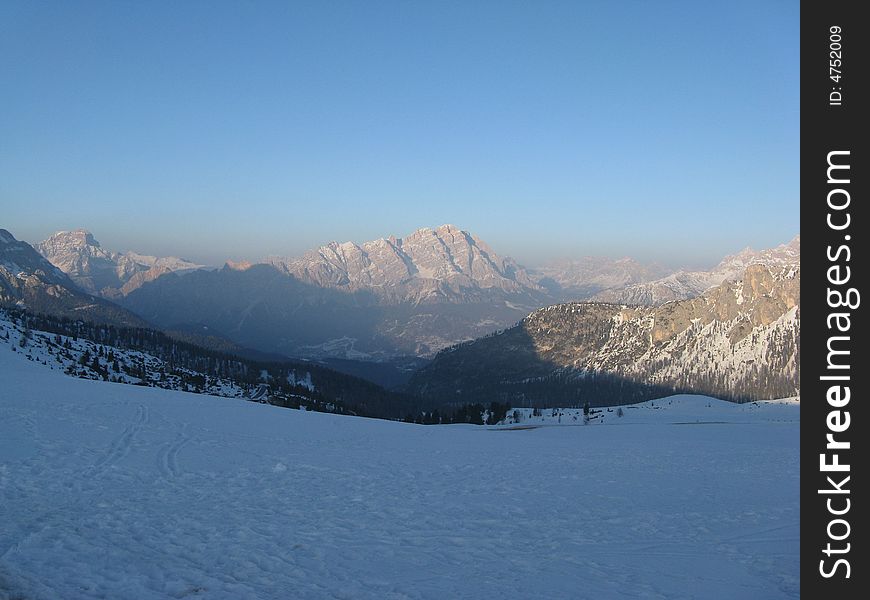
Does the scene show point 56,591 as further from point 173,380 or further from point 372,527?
point 173,380

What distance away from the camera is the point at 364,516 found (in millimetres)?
17344

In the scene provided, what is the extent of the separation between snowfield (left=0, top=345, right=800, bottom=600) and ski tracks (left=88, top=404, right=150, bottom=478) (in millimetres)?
217

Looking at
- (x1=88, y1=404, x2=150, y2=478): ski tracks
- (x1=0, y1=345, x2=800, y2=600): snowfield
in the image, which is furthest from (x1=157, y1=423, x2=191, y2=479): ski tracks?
(x1=88, y1=404, x2=150, y2=478): ski tracks

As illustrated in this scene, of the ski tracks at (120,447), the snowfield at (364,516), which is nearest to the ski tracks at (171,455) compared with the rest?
the snowfield at (364,516)

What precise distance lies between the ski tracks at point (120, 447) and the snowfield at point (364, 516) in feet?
0.71

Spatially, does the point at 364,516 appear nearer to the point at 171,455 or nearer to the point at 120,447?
the point at 171,455

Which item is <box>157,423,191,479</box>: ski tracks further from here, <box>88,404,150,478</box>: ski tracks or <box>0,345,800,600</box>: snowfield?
<box>88,404,150,478</box>: ski tracks

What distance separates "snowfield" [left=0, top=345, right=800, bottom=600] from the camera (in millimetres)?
11953

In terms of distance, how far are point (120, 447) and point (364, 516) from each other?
14165 millimetres

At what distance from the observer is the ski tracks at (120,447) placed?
21.0m

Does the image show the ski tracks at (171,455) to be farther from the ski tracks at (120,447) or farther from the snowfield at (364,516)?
the ski tracks at (120,447)

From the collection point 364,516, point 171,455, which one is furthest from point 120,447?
point 364,516

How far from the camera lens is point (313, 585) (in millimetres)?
11633
